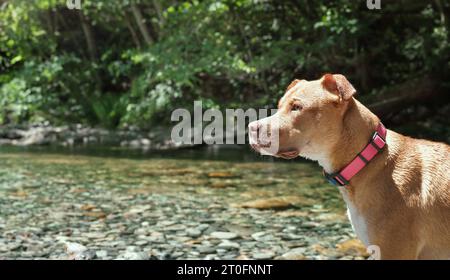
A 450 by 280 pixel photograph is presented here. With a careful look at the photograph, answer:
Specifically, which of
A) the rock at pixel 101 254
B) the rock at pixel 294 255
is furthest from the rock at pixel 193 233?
the rock at pixel 294 255

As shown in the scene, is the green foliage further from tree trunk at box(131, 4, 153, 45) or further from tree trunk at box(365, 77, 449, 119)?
tree trunk at box(365, 77, 449, 119)

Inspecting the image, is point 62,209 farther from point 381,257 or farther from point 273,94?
point 273,94

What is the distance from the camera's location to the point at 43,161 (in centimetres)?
1234

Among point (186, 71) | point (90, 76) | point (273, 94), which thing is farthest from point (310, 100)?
point (90, 76)

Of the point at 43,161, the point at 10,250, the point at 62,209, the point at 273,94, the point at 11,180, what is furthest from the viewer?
the point at 273,94

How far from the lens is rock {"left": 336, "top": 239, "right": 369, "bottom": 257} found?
18.4 feet

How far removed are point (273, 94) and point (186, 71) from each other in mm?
2497

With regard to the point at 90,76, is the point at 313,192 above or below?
below

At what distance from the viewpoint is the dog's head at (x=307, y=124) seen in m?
3.10

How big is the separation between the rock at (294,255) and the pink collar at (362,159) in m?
2.44

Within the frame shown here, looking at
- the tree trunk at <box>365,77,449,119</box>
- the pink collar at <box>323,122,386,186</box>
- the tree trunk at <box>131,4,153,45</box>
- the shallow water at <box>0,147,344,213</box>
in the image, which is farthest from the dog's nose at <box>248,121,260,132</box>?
the tree trunk at <box>131,4,153,45</box>

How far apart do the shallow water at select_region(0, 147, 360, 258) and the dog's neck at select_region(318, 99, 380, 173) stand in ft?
8.86

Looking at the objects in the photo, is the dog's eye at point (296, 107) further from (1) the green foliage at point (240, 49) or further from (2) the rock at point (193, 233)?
(1) the green foliage at point (240, 49)
